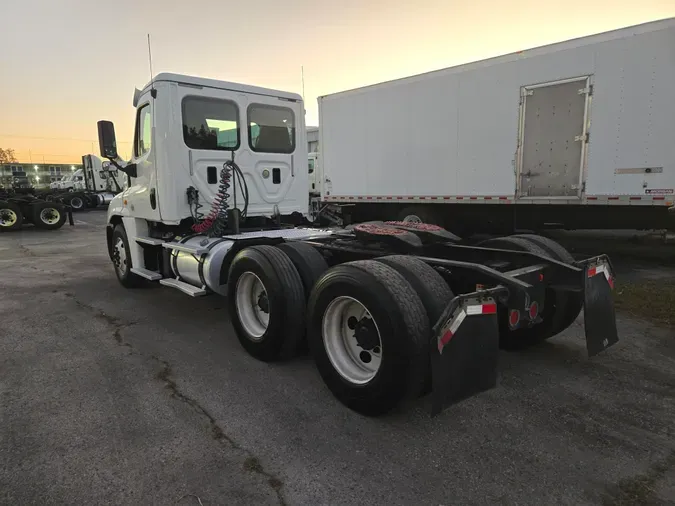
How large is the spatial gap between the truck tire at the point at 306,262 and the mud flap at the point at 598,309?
212cm

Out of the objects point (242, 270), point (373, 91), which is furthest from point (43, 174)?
point (242, 270)

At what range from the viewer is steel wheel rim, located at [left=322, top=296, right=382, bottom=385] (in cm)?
322

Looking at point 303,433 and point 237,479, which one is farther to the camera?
point 303,433

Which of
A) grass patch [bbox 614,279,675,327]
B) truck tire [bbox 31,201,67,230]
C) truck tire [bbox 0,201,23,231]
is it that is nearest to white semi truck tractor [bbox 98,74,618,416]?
grass patch [bbox 614,279,675,327]

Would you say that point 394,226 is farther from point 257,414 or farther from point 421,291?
point 257,414

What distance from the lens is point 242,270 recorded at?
424 centimetres

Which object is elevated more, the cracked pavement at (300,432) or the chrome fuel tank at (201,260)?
the chrome fuel tank at (201,260)

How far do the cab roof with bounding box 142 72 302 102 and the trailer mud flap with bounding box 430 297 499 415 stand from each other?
4458mm

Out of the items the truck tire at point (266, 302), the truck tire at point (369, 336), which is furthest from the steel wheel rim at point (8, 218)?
the truck tire at point (369, 336)

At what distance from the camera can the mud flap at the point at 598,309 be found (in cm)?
331

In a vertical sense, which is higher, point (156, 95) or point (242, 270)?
point (156, 95)

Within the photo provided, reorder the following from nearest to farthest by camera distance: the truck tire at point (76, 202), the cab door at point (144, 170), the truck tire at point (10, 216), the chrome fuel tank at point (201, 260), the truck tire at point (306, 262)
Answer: the truck tire at point (306, 262), the chrome fuel tank at point (201, 260), the cab door at point (144, 170), the truck tire at point (10, 216), the truck tire at point (76, 202)

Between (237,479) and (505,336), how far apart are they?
2.81m

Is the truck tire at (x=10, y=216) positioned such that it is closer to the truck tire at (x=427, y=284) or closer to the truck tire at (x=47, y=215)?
the truck tire at (x=47, y=215)
